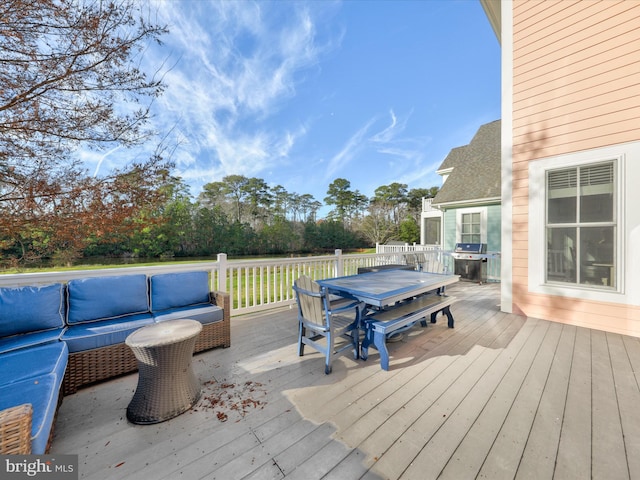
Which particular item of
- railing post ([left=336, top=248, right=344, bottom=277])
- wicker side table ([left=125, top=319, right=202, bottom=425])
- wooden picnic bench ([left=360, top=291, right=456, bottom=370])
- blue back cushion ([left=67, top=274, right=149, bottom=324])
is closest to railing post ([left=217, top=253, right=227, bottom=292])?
blue back cushion ([left=67, top=274, right=149, bottom=324])

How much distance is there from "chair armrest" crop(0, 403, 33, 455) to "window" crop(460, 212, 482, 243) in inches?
365

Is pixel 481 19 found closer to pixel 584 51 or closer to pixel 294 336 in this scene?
pixel 584 51

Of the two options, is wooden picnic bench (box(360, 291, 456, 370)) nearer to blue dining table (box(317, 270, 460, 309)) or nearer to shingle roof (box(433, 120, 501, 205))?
blue dining table (box(317, 270, 460, 309))

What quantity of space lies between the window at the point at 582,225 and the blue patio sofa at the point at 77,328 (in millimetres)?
5032

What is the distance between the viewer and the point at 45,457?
3.86ft

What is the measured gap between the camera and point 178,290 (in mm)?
2986

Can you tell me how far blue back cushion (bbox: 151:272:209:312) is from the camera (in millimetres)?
2879

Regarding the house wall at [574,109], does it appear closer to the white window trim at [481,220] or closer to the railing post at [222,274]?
the white window trim at [481,220]

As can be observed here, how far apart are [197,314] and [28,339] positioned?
4.21 feet

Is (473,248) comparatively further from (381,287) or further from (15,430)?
(15,430)

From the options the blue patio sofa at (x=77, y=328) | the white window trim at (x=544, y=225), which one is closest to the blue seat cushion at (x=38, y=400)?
the blue patio sofa at (x=77, y=328)

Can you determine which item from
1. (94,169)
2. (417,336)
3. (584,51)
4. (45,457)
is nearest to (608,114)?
(584,51)

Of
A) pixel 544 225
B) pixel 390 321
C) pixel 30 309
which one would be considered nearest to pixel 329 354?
pixel 390 321

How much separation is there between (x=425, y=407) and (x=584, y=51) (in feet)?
17.6
